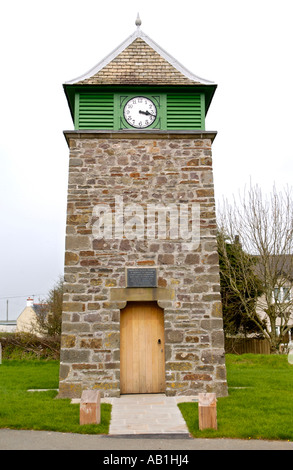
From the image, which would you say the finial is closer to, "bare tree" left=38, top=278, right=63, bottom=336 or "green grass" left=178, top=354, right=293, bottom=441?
"green grass" left=178, top=354, right=293, bottom=441

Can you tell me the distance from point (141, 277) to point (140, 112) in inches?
155

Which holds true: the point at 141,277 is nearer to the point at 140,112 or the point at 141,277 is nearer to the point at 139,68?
the point at 140,112

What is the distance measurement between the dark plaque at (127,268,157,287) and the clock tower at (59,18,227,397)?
→ 0.07 feet

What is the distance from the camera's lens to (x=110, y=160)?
1048cm

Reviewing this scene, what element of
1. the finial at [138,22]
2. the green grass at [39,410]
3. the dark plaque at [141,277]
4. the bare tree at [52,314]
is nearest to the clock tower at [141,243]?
the dark plaque at [141,277]

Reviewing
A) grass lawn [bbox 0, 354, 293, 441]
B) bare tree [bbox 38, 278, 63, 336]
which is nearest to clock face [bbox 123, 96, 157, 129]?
grass lawn [bbox 0, 354, 293, 441]

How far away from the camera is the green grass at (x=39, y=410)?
6.95 metres

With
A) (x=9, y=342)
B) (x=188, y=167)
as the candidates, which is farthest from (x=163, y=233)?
(x=9, y=342)

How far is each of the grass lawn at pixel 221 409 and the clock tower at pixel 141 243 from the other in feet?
2.76

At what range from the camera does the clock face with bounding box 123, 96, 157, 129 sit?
10.8 m

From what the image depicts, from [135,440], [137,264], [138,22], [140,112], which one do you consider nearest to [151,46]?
[138,22]
